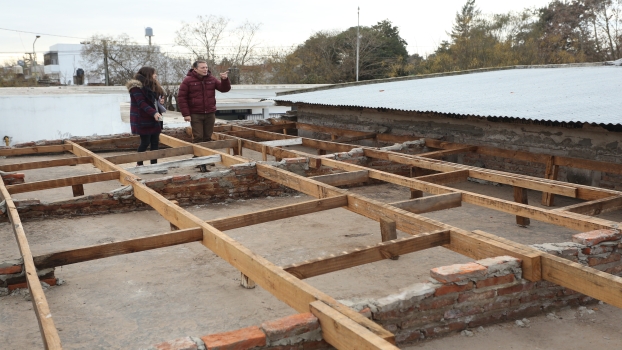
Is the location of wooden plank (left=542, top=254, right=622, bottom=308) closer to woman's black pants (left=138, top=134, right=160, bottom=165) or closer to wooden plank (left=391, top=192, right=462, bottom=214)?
wooden plank (left=391, top=192, right=462, bottom=214)

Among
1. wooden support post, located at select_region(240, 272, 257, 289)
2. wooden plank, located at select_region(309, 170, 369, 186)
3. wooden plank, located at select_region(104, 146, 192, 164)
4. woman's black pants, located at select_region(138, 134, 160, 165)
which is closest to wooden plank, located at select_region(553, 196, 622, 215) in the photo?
wooden plank, located at select_region(309, 170, 369, 186)

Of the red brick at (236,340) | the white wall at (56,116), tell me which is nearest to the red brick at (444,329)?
the red brick at (236,340)

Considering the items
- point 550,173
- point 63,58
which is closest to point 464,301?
point 550,173

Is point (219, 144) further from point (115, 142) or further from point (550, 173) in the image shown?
point (550, 173)

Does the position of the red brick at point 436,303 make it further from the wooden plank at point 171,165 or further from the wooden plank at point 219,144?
the wooden plank at point 219,144

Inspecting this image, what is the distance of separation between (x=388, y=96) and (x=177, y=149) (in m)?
4.51

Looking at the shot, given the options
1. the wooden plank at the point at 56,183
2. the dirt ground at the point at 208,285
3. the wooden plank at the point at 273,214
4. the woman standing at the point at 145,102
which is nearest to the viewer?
the dirt ground at the point at 208,285

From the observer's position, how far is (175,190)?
7156mm

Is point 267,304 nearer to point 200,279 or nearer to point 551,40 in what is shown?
point 200,279

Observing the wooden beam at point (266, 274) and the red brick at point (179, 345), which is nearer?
the red brick at point (179, 345)

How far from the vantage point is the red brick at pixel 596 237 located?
382cm

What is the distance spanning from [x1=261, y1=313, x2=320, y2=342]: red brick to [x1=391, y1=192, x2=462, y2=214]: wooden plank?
219 cm

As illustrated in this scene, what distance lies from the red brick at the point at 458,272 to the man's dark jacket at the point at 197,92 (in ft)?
20.5

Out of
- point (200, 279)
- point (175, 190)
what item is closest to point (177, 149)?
point (175, 190)
